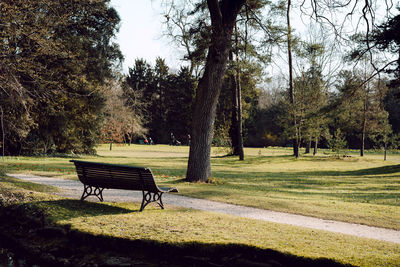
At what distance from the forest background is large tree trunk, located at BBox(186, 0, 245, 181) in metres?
1.12

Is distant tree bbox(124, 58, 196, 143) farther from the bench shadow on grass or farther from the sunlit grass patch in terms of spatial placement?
the bench shadow on grass

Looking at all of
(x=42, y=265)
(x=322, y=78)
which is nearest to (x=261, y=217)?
(x=42, y=265)

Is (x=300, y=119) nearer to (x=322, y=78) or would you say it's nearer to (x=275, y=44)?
(x=322, y=78)

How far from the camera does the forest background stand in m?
10.3

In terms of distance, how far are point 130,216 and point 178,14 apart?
1001 centimetres

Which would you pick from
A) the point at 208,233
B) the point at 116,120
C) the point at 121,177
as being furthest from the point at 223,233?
the point at 116,120

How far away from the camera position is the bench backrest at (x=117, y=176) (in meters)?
7.29

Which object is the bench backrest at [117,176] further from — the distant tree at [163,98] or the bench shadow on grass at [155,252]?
the distant tree at [163,98]

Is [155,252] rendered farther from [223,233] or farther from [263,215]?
[263,215]

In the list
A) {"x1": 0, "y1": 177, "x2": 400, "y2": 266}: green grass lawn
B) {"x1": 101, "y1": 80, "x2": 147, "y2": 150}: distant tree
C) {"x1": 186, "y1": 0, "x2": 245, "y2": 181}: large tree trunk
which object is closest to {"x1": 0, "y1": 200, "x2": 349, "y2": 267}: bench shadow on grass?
{"x1": 0, "y1": 177, "x2": 400, "y2": 266}: green grass lawn

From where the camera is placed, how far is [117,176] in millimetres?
7672

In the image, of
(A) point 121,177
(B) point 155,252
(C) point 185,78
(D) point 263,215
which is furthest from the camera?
(C) point 185,78

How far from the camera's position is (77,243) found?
6227 millimetres

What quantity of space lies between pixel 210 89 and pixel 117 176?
649 centimetres
